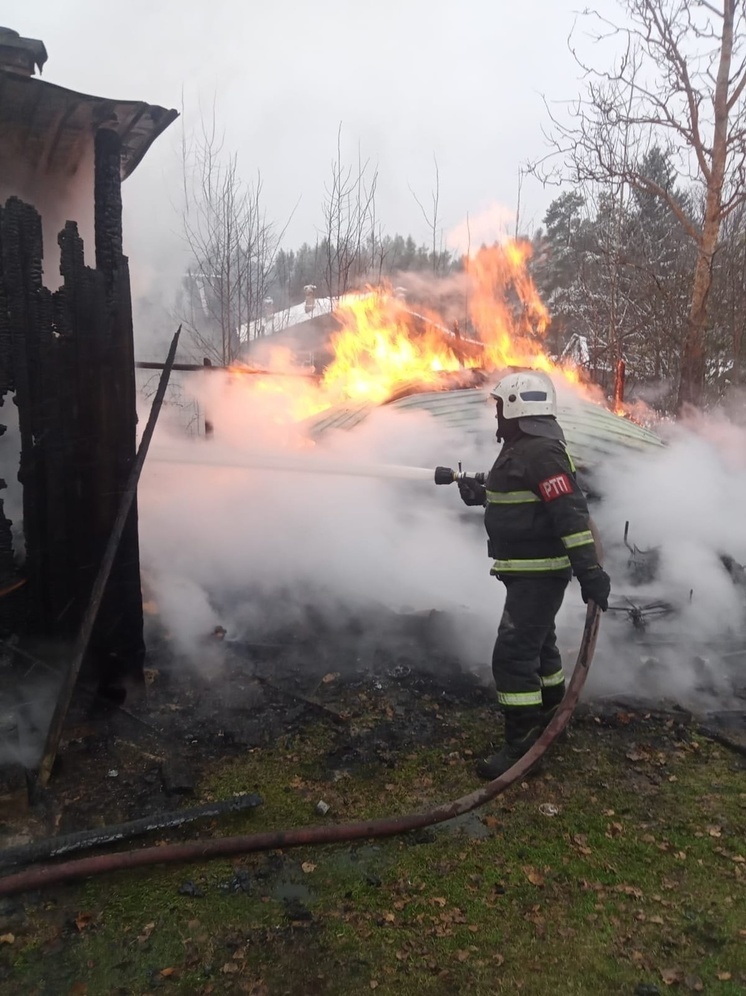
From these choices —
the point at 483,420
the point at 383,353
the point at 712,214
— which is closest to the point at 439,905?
the point at 483,420

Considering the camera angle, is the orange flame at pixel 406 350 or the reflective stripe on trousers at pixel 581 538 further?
the orange flame at pixel 406 350

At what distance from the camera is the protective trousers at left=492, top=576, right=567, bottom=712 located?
4.23 metres

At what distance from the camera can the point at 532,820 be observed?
3707mm

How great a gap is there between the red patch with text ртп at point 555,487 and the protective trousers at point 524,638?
0.55 metres

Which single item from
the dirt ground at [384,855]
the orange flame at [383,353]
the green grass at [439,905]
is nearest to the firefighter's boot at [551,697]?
the dirt ground at [384,855]

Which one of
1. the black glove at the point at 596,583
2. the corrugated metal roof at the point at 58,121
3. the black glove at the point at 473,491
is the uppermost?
the corrugated metal roof at the point at 58,121

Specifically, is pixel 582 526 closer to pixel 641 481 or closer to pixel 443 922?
pixel 443 922

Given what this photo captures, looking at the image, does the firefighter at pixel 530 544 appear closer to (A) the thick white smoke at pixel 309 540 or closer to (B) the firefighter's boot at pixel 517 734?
(B) the firefighter's boot at pixel 517 734

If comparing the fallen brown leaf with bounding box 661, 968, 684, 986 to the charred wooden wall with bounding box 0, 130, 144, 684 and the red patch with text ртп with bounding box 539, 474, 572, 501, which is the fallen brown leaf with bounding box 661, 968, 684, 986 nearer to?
the red patch with text ртп with bounding box 539, 474, 572, 501

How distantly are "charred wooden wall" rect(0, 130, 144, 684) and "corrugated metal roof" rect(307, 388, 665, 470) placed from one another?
12.5 ft

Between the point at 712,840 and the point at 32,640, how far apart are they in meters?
4.17

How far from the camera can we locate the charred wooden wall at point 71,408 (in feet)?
13.1

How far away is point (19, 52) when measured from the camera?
480 cm

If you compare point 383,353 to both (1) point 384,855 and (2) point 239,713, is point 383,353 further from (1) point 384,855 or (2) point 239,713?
(1) point 384,855
